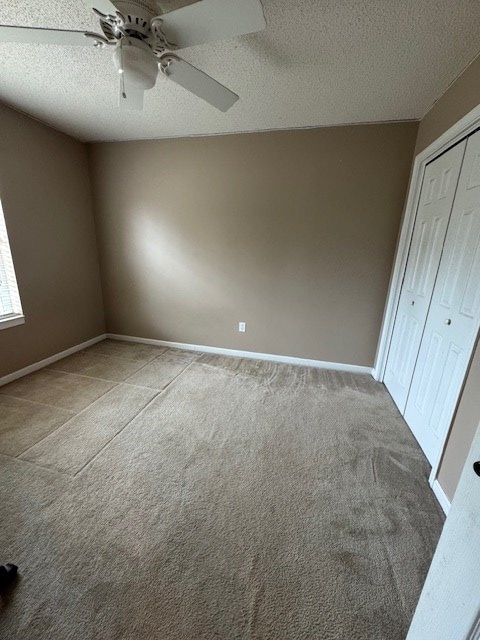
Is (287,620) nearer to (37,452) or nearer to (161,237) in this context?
(37,452)

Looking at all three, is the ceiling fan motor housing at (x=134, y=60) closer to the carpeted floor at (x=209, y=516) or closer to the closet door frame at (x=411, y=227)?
the closet door frame at (x=411, y=227)

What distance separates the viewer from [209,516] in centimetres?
137

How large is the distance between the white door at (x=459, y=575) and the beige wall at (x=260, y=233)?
2.36 metres

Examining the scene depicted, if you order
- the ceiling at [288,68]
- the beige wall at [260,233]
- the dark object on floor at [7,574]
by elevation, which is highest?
the ceiling at [288,68]

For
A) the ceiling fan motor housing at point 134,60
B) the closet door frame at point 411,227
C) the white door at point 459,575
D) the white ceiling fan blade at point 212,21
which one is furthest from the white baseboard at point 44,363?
the closet door frame at point 411,227

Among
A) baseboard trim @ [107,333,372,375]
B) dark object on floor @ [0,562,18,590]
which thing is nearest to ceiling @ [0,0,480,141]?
baseboard trim @ [107,333,372,375]

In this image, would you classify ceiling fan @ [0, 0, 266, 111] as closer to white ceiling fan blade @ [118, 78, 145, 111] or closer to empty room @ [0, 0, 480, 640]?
empty room @ [0, 0, 480, 640]

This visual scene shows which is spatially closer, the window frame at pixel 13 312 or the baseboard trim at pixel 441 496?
the baseboard trim at pixel 441 496

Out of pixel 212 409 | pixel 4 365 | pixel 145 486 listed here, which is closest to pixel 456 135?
pixel 212 409

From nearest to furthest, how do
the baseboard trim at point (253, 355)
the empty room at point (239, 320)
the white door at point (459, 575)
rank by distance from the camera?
the white door at point (459, 575)
the empty room at point (239, 320)
the baseboard trim at point (253, 355)

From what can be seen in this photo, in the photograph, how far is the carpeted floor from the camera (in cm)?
101

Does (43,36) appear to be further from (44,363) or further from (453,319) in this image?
(44,363)

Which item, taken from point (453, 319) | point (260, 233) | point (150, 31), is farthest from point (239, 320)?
point (150, 31)

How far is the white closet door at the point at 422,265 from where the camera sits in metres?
1.82
